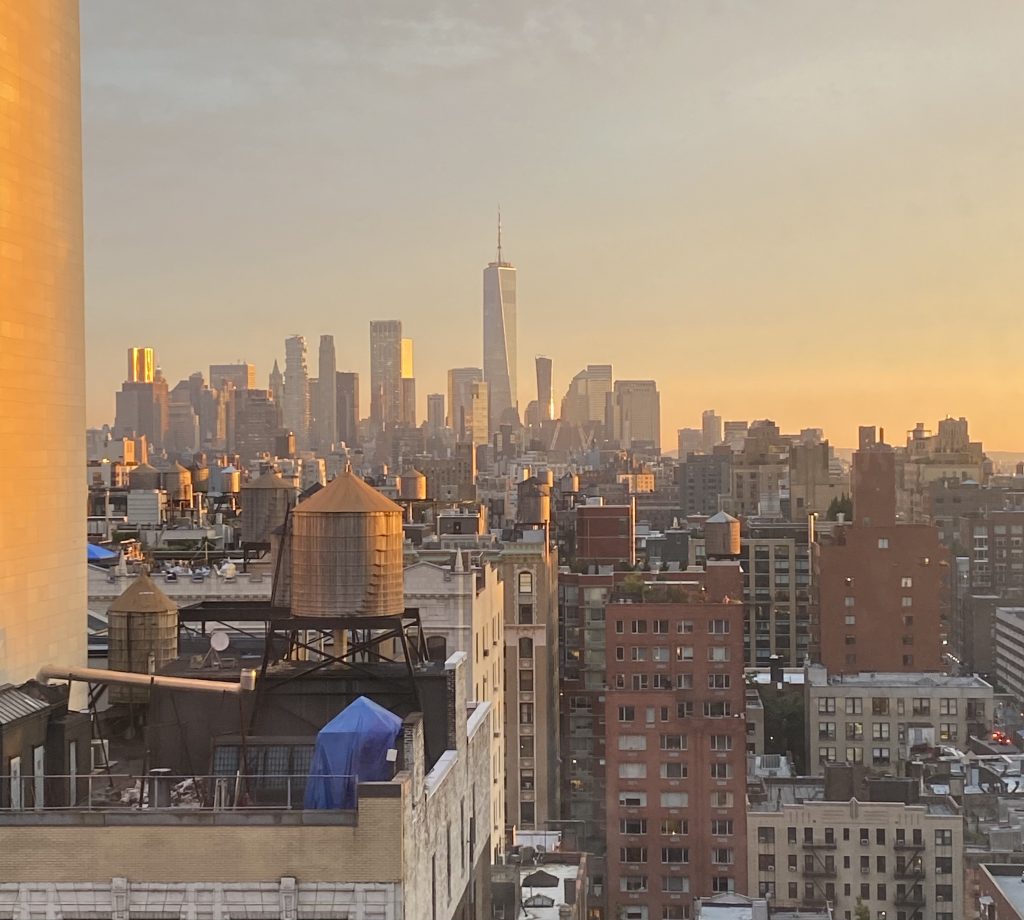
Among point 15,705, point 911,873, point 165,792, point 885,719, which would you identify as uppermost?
point 15,705

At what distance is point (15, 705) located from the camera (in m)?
16.1

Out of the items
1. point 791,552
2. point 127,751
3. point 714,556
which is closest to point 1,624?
point 127,751

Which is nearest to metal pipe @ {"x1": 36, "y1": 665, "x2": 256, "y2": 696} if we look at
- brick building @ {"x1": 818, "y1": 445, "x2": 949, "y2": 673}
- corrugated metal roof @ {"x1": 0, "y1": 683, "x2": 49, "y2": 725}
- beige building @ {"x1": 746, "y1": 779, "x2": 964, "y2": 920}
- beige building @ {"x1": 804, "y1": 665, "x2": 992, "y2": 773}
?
corrugated metal roof @ {"x1": 0, "y1": 683, "x2": 49, "y2": 725}

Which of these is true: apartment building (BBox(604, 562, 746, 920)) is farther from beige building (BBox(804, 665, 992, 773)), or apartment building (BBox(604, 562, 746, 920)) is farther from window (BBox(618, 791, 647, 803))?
beige building (BBox(804, 665, 992, 773))

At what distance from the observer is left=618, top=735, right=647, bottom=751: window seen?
49.8 metres

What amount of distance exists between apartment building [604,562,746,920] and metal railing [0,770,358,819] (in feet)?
111

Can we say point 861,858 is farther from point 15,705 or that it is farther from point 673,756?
point 15,705

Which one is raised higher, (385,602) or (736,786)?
(385,602)

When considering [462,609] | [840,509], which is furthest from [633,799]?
[840,509]

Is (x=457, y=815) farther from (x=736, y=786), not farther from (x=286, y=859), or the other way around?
(x=736, y=786)

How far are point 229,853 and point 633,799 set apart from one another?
37.5 m

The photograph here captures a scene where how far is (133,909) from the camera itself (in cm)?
1355

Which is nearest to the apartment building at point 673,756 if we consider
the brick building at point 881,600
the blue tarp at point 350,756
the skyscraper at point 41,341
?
the brick building at point 881,600

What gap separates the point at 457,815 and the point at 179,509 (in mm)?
68320
